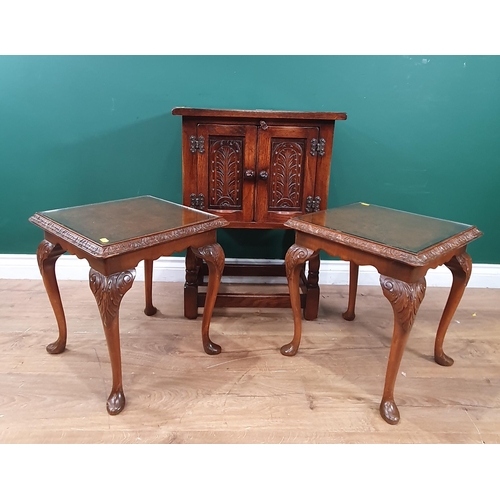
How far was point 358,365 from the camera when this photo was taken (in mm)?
1655

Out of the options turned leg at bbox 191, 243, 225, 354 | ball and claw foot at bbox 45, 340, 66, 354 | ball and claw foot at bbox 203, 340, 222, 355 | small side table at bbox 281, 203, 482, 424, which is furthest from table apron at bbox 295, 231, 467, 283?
ball and claw foot at bbox 45, 340, 66, 354

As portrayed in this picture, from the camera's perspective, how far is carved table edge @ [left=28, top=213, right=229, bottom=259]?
1184 millimetres

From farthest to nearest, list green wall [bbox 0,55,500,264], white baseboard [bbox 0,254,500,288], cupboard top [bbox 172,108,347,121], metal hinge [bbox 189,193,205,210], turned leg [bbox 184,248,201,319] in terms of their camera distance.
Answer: white baseboard [bbox 0,254,500,288] → green wall [bbox 0,55,500,264] → turned leg [bbox 184,248,201,319] → metal hinge [bbox 189,193,205,210] → cupboard top [bbox 172,108,347,121]

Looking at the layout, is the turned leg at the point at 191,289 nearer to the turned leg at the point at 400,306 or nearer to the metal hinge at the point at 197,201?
the metal hinge at the point at 197,201

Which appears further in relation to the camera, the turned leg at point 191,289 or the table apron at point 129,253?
the turned leg at point 191,289

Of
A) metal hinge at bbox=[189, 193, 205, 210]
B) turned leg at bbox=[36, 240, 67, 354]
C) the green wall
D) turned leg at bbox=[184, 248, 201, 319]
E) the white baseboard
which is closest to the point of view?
turned leg at bbox=[36, 240, 67, 354]

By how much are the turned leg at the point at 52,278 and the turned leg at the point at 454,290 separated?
1502 mm

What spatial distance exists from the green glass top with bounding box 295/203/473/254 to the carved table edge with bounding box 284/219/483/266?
14 millimetres

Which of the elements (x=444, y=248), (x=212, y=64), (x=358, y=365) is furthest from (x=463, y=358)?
(x=212, y=64)

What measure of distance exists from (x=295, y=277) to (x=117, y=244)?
72 centimetres

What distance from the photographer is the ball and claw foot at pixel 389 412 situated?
4.40ft

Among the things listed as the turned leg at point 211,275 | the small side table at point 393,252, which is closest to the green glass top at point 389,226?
the small side table at point 393,252

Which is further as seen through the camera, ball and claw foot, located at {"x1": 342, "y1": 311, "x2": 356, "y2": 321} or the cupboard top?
ball and claw foot, located at {"x1": 342, "y1": 311, "x2": 356, "y2": 321}

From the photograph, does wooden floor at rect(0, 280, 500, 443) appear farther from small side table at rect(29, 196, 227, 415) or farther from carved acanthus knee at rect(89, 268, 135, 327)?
carved acanthus knee at rect(89, 268, 135, 327)
